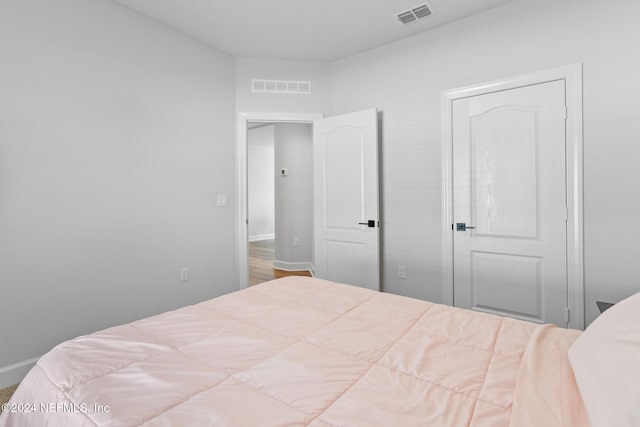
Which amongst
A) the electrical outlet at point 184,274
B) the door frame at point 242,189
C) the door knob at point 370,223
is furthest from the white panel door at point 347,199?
the electrical outlet at point 184,274

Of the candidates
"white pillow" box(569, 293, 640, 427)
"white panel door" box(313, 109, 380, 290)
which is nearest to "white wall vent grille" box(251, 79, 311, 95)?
"white panel door" box(313, 109, 380, 290)

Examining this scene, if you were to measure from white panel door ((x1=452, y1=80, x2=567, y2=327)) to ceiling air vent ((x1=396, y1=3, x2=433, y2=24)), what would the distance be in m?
0.79

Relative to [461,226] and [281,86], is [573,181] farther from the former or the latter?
[281,86]

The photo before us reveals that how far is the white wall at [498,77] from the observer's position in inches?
85.7

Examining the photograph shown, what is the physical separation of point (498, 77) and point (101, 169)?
10.6ft

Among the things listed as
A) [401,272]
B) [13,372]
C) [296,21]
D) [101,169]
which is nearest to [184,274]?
[101,169]

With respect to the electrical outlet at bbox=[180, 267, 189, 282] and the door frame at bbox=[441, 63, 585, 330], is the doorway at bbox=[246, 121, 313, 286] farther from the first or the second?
the door frame at bbox=[441, 63, 585, 330]

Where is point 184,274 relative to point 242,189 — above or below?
below

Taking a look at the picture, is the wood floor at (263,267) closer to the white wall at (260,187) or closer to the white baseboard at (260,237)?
the white baseboard at (260,237)

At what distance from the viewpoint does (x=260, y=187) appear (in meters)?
8.52

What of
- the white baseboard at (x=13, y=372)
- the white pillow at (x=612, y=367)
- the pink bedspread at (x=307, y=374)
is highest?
the white pillow at (x=612, y=367)

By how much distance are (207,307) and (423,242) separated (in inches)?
85.4

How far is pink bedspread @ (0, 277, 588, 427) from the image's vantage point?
31.2 inches

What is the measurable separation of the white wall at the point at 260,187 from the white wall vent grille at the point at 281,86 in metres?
4.45
